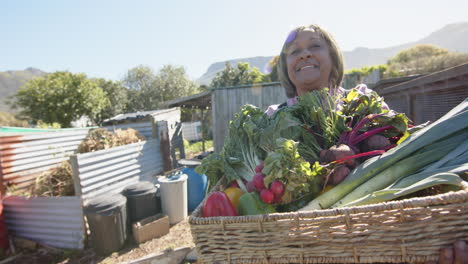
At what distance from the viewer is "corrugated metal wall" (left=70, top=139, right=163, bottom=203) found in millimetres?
4508

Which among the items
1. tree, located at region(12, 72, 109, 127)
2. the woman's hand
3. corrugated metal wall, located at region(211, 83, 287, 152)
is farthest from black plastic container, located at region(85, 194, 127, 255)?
tree, located at region(12, 72, 109, 127)

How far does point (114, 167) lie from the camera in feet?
17.6

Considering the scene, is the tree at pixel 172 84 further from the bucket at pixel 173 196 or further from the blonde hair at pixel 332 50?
the blonde hair at pixel 332 50

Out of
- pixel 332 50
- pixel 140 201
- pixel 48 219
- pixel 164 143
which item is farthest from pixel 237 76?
pixel 332 50

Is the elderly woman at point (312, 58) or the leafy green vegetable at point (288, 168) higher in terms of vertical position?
the elderly woman at point (312, 58)

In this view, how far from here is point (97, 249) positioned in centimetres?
430

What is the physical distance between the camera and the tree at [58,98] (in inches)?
640

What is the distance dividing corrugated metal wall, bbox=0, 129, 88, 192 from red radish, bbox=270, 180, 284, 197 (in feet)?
19.2

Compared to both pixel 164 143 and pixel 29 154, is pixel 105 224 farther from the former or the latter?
pixel 164 143

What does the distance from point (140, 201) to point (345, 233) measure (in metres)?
4.77

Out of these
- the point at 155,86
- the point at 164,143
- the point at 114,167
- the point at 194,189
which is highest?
the point at 155,86

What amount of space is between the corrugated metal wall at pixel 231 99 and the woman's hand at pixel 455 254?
7854 millimetres

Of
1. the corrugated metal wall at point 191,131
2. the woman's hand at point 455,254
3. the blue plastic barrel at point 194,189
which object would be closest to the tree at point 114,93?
the corrugated metal wall at point 191,131

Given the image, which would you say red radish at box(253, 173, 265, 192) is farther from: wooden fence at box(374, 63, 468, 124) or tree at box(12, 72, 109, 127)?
tree at box(12, 72, 109, 127)
